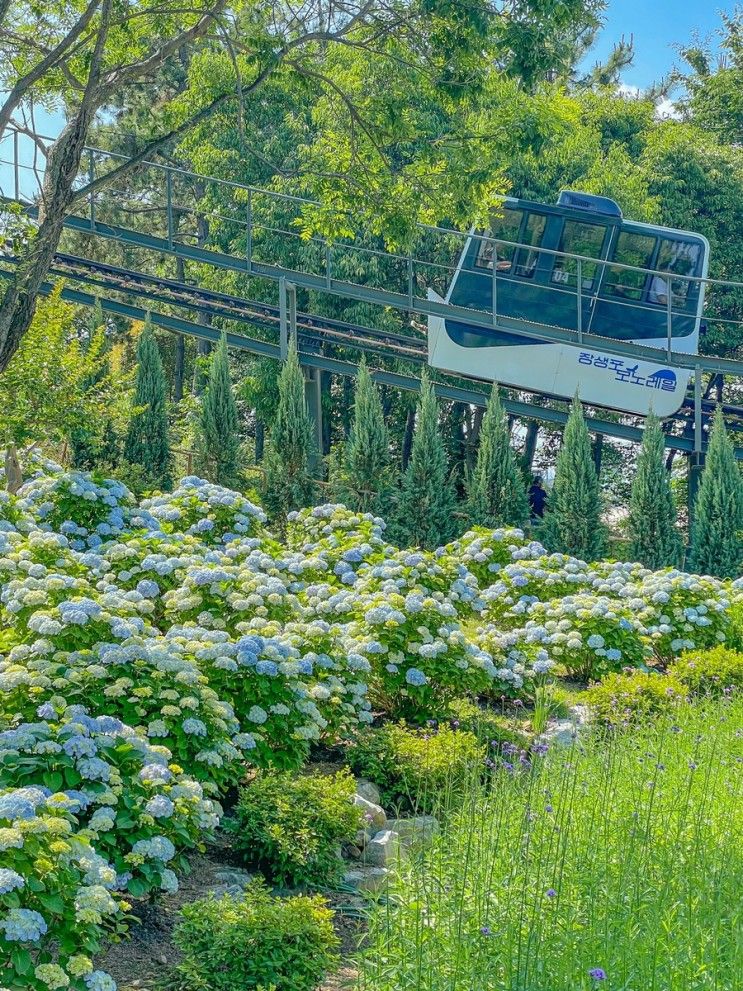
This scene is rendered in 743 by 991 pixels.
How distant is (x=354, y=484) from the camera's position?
16938mm

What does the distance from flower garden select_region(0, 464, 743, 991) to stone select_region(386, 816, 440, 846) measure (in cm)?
9

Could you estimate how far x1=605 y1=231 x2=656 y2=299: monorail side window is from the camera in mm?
18797

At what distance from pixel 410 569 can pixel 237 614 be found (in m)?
1.82

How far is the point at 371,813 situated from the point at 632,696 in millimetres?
2656

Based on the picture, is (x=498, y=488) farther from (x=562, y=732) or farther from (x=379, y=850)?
(x=379, y=850)

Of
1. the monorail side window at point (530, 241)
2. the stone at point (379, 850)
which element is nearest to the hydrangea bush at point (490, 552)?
the stone at point (379, 850)

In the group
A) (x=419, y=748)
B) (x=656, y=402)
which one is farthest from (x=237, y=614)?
(x=656, y=402)

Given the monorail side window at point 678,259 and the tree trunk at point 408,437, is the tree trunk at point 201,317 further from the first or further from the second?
the monorail side window at point 678,259

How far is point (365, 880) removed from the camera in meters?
5.71

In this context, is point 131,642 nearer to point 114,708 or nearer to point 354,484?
point 114,708

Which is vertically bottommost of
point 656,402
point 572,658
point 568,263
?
point 572,658

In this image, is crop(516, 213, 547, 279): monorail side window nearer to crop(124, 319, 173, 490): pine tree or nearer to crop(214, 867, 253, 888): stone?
crop(124, 319, 173, 490): pine tree

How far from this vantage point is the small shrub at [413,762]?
6.62m

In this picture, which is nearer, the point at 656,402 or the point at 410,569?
the point at 410,569
